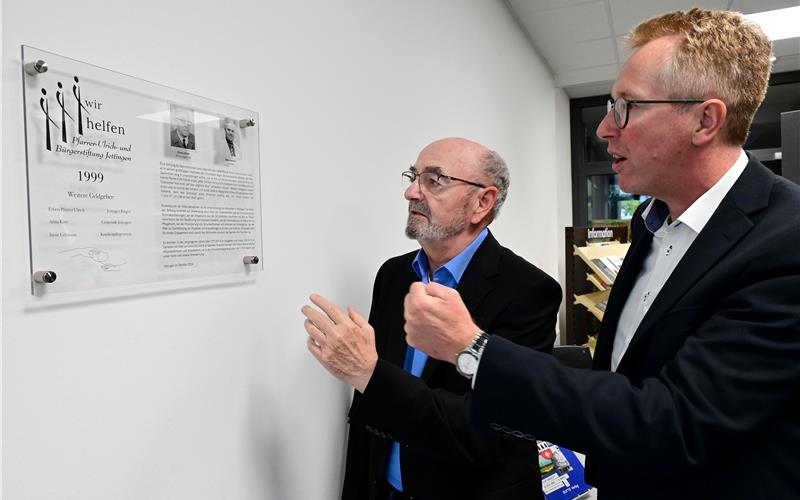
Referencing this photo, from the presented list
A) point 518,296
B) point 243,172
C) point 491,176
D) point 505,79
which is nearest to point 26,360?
point 243,172

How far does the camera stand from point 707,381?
0.72 metres

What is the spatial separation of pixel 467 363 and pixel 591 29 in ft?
11.5

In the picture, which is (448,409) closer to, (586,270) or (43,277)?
(43,277)

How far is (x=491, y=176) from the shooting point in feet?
5.03

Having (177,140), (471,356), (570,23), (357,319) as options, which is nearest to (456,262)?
(357,319)

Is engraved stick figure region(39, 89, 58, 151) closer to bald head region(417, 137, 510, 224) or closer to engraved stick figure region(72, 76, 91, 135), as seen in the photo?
engraved stick figure region(72, 76, 91, 135)

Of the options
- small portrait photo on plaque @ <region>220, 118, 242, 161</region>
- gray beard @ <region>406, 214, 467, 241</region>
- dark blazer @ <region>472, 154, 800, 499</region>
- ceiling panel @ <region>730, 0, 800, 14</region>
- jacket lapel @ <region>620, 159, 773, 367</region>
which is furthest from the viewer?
ceiling panel @ <region>730, 0, 800, 14</region>

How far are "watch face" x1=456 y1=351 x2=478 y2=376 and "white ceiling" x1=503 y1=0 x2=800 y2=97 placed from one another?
3.02 m

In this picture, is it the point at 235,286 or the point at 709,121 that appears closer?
the point at 709,121

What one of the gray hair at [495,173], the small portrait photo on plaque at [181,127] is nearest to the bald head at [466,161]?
the gray hair at [495,173]

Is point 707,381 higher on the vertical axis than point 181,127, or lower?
lower

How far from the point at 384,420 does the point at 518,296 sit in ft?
1.52

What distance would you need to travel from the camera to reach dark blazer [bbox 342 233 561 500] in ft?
3.76

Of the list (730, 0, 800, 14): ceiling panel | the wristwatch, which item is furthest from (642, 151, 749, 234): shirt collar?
(730, 0, 800, 14): ceiling panel
